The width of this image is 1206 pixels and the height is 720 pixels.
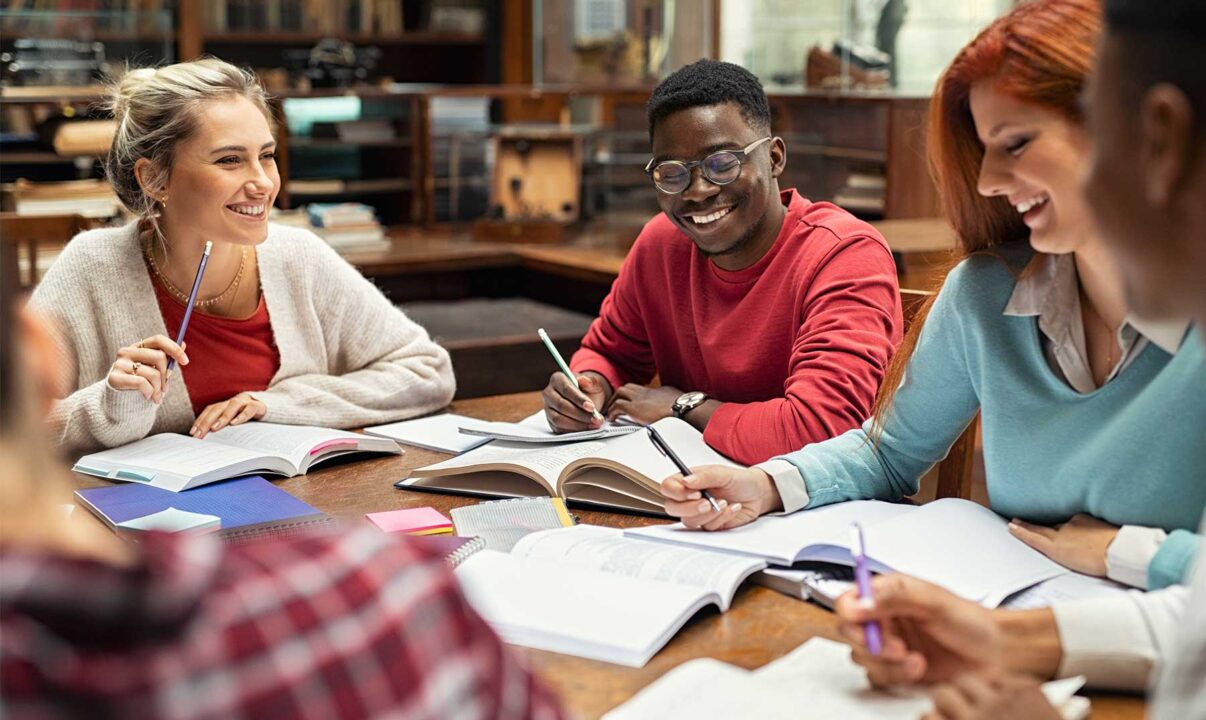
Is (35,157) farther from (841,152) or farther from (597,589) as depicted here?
(597,589)

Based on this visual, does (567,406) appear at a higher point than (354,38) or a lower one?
lower

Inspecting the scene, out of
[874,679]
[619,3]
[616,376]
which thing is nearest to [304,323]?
[616,376]

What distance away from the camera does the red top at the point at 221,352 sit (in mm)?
2334

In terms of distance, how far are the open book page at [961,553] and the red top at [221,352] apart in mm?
1269

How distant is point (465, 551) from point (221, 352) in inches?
39.6

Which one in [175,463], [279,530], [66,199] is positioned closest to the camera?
[279,530]

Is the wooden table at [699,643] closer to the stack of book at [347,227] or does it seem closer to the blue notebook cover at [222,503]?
the blue notebook cover at [222,503]

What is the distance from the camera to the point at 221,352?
7.75 feet

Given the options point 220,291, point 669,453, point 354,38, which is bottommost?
point 669,453

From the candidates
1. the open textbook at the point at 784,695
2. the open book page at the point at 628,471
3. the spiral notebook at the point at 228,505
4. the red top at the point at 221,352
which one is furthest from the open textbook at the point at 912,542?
the red top at the point at 221,352

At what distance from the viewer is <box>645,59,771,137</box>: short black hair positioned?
219cm

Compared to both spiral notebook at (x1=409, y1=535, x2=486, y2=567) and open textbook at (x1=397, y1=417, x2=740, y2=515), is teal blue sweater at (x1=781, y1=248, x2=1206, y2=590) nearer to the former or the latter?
open textbook at (x1=397, y1=417, x2=740, y2=515)

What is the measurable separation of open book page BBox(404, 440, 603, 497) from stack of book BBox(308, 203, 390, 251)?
3003mm

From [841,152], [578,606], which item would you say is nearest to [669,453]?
[578,606]
